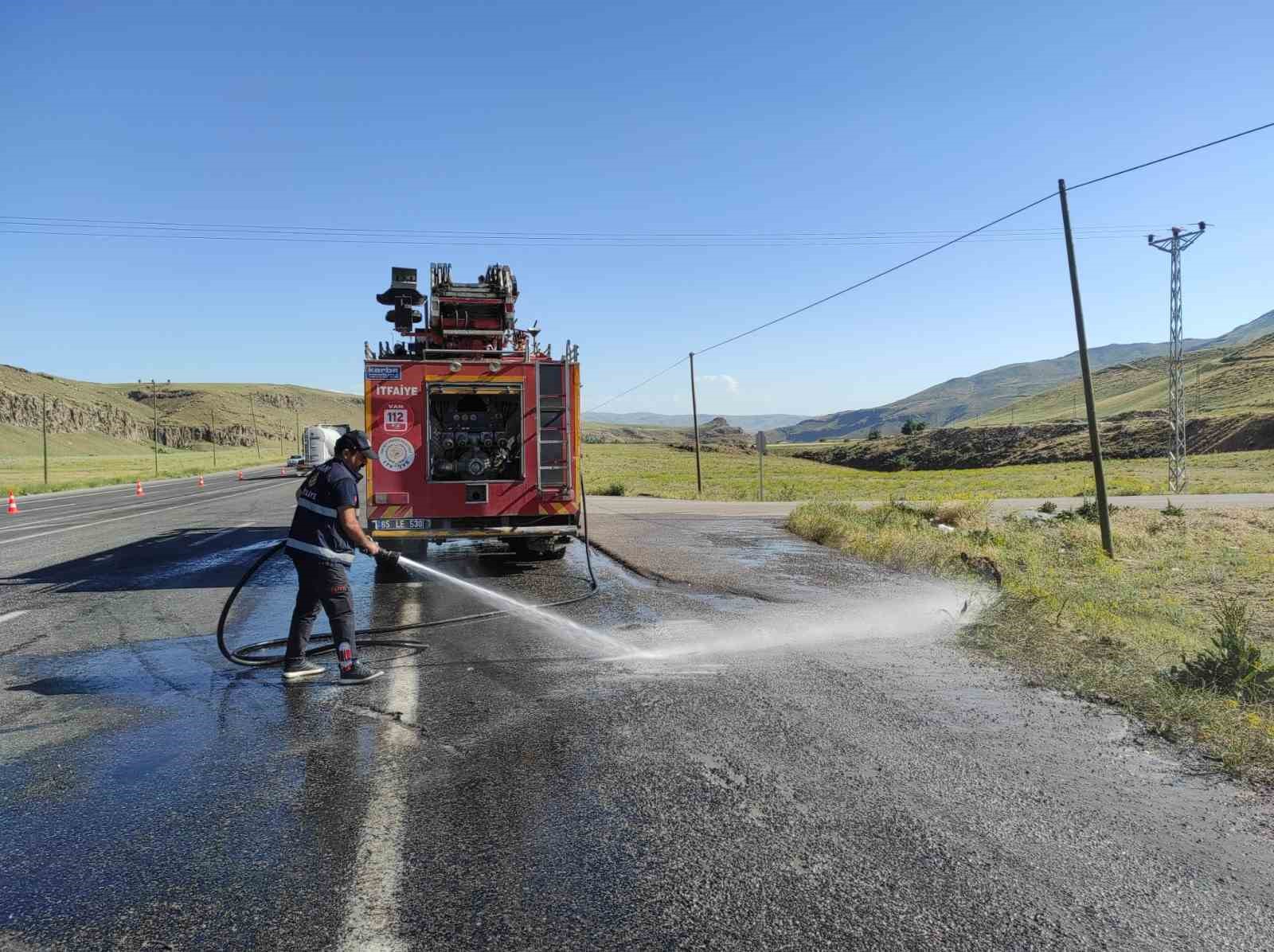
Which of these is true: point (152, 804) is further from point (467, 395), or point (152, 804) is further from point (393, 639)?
point (467, 395)

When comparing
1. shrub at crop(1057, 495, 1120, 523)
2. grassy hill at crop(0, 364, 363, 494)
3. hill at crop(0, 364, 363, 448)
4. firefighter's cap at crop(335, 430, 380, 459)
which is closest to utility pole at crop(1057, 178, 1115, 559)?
shrub at crop(1057, 495, 1120, 523)

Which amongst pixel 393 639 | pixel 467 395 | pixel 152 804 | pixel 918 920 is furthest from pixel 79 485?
pixel 918 920

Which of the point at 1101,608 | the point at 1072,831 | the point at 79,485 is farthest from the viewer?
the point at 79,485

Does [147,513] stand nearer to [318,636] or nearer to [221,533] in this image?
[221,533]

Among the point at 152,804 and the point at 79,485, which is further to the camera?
the point at 79,485

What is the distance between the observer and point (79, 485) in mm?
42781

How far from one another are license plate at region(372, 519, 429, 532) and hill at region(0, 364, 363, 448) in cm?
10531

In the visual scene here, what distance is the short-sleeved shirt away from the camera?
5695 millimetres

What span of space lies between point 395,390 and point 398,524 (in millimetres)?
1689

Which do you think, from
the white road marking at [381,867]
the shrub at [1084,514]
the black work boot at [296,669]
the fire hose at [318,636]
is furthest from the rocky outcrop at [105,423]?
the white road marking at [381,867]

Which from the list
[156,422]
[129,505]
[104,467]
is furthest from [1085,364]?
[156,422]

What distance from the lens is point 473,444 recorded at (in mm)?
11266

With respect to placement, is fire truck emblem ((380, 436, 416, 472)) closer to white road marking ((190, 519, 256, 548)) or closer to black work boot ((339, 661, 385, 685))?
black work boot ((339, 661, 385, 685))

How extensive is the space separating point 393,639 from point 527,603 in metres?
1.97
